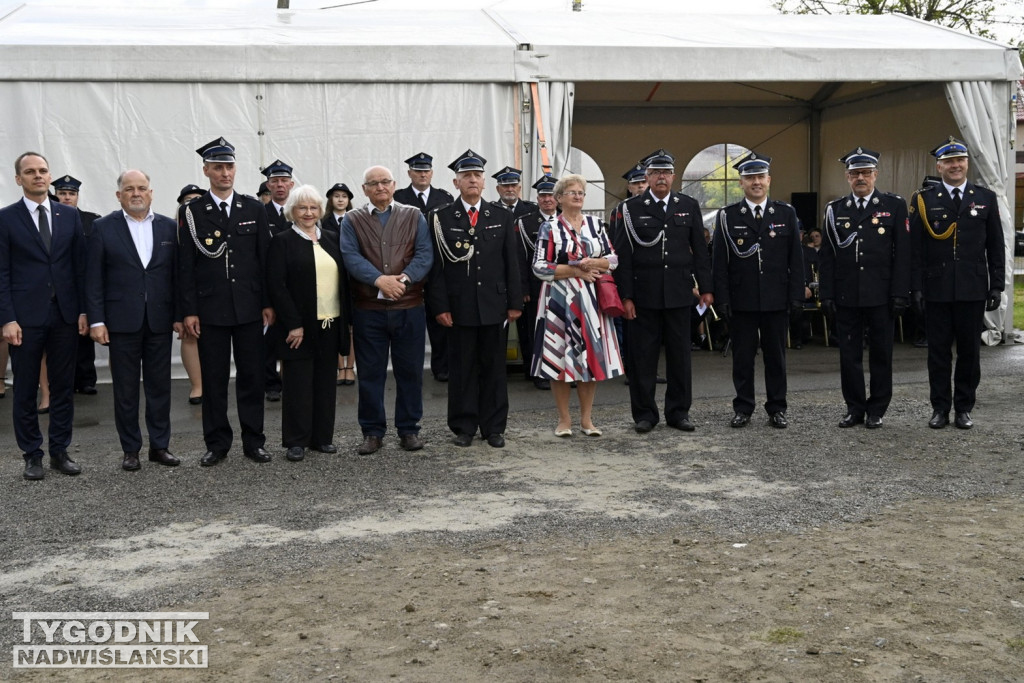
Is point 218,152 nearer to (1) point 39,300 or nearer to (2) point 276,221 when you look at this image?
(1) point 39,300

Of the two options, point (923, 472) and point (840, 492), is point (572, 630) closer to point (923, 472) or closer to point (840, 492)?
point (840, 492)

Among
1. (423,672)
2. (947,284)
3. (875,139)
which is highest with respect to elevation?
(875,139)

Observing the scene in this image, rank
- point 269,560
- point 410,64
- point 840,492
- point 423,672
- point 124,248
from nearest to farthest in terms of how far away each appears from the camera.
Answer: point 423,672 < point 269,560 < point 840,492 < point 124,248 < point 410,64

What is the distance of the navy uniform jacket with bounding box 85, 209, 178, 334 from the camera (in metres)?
6.79

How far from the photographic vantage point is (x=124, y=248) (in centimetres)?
686

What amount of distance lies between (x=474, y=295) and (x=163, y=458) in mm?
2108

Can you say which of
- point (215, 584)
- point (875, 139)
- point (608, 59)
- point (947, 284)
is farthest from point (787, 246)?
point (875, 139)

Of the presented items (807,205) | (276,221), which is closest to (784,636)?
(276,221)

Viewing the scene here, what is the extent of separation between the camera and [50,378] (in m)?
6.85

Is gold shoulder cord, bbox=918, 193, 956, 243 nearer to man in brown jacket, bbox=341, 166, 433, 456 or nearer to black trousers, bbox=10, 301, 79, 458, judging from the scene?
man in brown jacket, bbox=341, 166, 433, 456


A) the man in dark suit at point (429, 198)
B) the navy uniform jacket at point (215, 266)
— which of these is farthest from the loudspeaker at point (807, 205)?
the navy uniform jacket at point (215, 266)

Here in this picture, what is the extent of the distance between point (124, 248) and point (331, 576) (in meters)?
3.07

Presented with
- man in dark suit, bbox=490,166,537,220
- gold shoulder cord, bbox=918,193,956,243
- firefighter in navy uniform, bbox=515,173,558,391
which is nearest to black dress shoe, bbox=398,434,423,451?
firefighter in navy uniform, bbox=515,173,558,391

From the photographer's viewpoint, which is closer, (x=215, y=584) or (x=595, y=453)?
(x=215, y=584)
